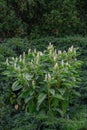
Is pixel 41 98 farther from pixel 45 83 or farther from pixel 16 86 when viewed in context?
pixel 16 86

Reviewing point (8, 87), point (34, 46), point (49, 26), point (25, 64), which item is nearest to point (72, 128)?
point (25, 64)

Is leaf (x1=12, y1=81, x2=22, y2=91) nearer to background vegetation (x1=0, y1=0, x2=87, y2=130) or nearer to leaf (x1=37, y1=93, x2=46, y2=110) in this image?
leaf (x1=37, y1=93, x2=46, y2=110)

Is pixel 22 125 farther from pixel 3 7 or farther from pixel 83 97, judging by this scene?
pixel 3 7

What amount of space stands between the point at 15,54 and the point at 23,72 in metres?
2.04

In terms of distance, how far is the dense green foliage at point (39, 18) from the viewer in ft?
26.3

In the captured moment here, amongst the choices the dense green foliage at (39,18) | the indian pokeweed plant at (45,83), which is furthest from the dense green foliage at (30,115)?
the dense green foliage at (39,18)

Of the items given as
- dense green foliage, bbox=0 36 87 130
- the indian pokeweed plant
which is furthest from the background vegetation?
the indian pokeweed plant

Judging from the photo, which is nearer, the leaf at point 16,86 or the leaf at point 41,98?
the leaf at point 41,98

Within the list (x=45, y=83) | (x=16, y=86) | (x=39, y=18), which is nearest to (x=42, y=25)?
(x=39, y=18)

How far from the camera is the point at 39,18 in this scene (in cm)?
834

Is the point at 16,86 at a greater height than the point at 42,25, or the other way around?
the point at 16,86

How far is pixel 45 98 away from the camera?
4.67 m

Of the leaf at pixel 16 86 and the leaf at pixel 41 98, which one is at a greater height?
the leaf at pixel 16 86

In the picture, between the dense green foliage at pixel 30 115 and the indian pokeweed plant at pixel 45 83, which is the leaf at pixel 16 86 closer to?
the indian pokeweed plant at pixel 45 83
